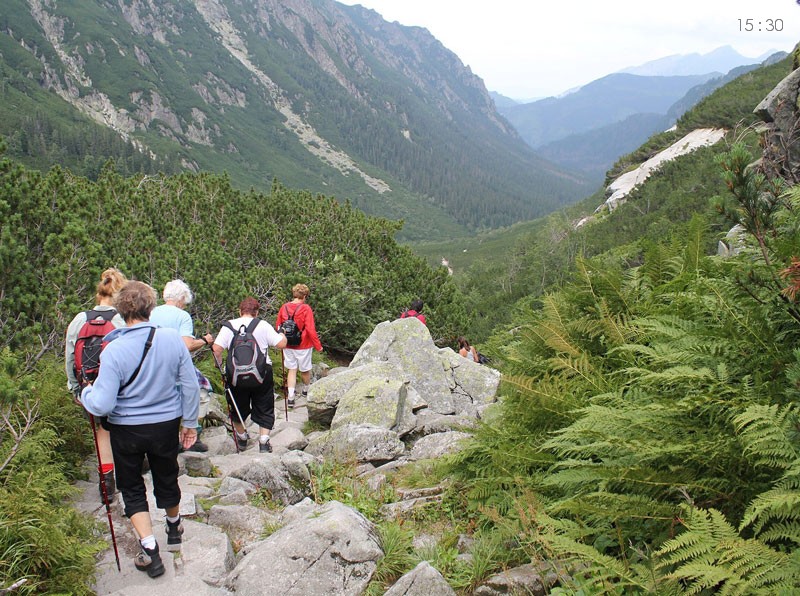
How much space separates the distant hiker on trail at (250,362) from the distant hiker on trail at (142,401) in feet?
7.09

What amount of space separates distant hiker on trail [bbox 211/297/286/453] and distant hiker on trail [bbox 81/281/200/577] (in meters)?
2.16

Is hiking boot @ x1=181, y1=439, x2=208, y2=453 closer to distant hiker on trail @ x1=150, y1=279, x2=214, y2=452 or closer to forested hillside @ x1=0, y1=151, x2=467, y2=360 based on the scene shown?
distant hiker on trail @ x1=150, y1=279, x2=214, y2=452

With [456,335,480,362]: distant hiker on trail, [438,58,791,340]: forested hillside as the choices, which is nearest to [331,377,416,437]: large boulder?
[456,335,480,362]: distant hiker on trail

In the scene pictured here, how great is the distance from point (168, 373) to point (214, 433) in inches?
168

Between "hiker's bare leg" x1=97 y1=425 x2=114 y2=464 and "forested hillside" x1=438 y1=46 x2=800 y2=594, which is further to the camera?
"hiker's bare leg" x1=97 y1=425 x2=114 y2=464

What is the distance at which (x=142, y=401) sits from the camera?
429cm

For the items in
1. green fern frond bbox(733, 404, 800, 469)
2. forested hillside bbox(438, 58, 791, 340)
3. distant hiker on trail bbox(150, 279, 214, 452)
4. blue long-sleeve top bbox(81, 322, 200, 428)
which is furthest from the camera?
forested hillside bbox(438, 58, 791, 340)

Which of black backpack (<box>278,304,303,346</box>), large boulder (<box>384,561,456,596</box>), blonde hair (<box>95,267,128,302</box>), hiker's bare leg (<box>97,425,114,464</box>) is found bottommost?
large boulder (<box>384,561,456,596</box>)

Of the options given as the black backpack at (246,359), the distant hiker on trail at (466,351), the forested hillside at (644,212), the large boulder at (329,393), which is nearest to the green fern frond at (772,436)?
the black backpack at (246,359)

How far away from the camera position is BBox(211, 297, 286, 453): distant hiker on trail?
22.1 ft

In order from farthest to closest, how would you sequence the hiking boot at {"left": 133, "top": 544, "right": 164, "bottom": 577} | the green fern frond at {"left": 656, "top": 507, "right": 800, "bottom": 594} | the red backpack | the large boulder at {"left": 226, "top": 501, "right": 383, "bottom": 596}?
the red backpack < the hiking boot at {"left": 133, "top": 544, "right": 164, "bottom": 577} < the large boulder at {"left": 226, "top": 501, "right": 383, "bottom": 596} < the green fern frond at {"left": 656, "top": 507, "right": 800, "bottom": 594}

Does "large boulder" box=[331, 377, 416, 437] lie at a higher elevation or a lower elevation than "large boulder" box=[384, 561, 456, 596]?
lower

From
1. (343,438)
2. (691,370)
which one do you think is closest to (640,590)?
(691,370)

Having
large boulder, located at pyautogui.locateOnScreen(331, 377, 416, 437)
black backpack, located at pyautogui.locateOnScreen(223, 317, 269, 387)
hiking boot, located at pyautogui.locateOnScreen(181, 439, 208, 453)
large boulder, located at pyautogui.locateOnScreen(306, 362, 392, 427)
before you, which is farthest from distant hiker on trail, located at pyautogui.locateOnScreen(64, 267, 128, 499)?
large boulder, located at pyautogui.locateOnScreen(306, 362, 392, 427)
